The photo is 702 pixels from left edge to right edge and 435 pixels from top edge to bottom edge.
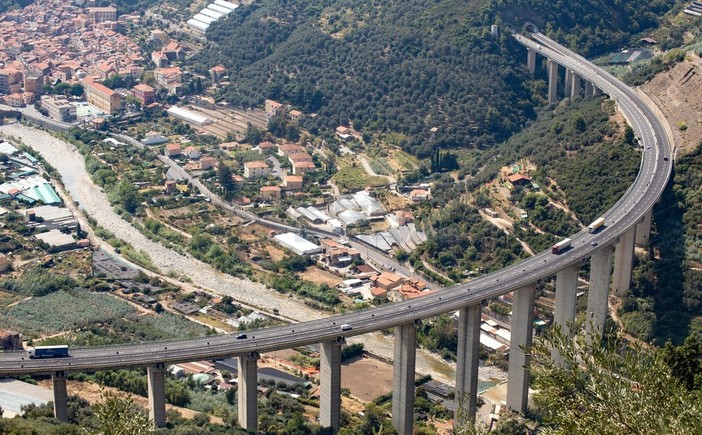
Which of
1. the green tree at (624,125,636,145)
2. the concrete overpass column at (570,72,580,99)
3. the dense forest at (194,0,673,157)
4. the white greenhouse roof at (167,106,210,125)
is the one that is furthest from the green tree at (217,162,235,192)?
the green tree at (624,125,636,145)

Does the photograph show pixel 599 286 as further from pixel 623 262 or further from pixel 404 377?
pixel 404 377

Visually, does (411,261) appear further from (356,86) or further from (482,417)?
(356,86)

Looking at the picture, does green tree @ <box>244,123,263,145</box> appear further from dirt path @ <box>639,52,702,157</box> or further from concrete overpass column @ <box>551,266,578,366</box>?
concrete overpass column @ <box>551,266,578,366</box>

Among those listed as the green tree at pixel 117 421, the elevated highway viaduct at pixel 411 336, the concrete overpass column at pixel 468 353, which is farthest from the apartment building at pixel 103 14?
the green tree at pixel 117 421

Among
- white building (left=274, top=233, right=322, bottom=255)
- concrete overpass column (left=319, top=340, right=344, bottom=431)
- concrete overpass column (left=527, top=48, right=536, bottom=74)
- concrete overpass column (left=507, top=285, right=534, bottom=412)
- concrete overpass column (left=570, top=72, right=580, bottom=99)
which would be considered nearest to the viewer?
concrete overpass column (left=319, top=340, right=344, bottom=431)

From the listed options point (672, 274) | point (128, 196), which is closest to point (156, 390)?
point (672, 274)

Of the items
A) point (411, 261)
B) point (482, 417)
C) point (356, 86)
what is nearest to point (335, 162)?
point (356, 86)
